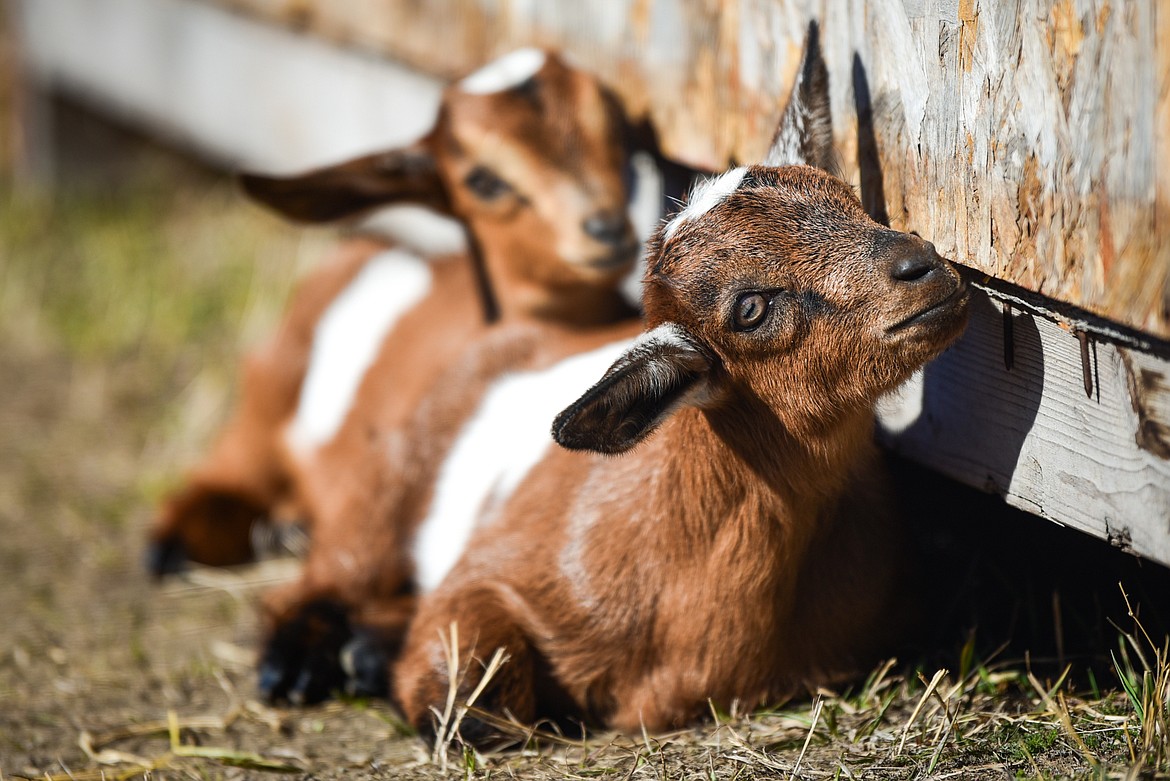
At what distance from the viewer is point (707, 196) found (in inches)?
93.7

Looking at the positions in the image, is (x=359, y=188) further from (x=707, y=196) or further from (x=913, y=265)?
(x=913, y=265)

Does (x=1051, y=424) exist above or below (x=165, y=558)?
above

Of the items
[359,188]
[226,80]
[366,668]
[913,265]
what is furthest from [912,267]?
[226,80]

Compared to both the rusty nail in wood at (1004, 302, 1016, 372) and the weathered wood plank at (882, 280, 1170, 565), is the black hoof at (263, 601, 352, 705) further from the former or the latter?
the rusty nail in wood at (1004, 302, 1016, 372)

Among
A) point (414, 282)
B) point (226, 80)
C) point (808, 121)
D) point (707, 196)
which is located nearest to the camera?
point (707, 196)

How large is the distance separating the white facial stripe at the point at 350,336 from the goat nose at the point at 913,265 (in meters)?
2.14

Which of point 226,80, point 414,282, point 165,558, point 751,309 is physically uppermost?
point 751,309

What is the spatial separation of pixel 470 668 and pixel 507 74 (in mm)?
1689

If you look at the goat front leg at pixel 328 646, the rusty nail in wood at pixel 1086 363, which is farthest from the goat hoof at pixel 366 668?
the rusty nail in wood at pixel 1086 363

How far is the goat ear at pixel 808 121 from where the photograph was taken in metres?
2.64

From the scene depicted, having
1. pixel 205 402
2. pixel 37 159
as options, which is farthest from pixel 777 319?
pixel 37 159

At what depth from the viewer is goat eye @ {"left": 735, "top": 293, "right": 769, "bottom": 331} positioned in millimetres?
2254

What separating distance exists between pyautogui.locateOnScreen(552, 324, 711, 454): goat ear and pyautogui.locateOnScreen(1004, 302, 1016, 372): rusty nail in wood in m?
0.56

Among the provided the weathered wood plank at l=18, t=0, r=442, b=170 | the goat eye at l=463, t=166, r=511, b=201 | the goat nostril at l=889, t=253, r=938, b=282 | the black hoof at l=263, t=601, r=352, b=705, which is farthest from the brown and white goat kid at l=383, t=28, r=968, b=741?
the weathered wood plank at l=18, t=0, r=442, b=170
